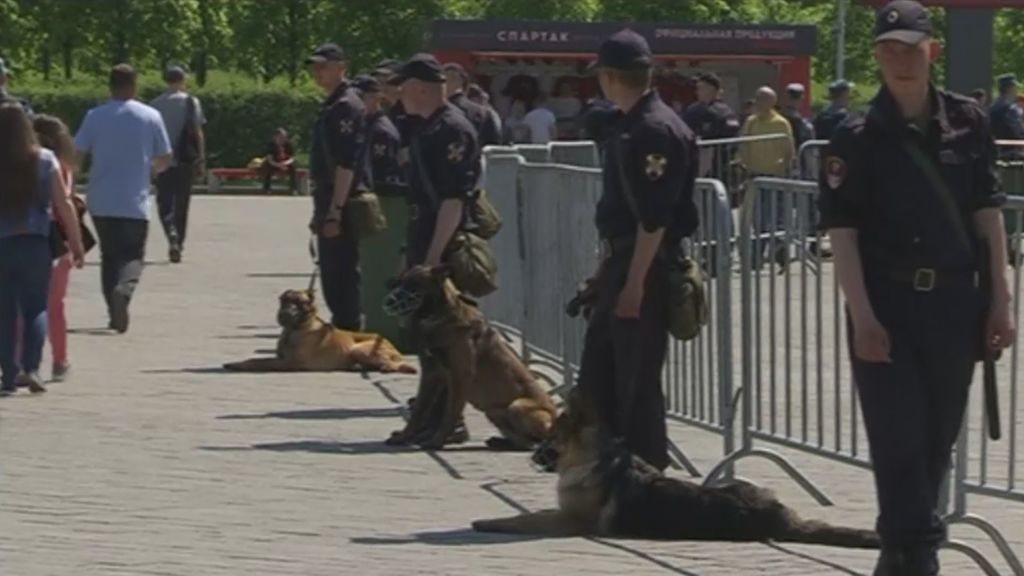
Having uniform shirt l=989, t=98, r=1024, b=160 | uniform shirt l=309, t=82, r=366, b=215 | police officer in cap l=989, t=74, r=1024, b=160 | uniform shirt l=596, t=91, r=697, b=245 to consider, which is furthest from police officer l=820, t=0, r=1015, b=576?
uniform shirt l=989, t=98, r=1024, b=160

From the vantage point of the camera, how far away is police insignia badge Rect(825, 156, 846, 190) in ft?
22.9

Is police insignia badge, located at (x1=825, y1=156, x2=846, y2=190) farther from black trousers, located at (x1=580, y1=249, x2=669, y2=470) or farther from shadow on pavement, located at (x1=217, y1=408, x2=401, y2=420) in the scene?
shadow on pavement, located at (x1=217, y1=408, x2=401, y2=420)

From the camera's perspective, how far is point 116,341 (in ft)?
53.9

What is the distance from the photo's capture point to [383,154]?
15188mm

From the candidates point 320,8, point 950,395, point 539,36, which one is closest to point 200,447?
point 950,395

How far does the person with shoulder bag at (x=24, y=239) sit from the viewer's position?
1295 cm

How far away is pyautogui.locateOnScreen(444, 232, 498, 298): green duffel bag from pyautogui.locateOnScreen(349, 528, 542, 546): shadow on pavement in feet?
9.49

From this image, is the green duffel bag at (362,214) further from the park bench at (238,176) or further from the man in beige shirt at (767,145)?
the park bench at (238,176)

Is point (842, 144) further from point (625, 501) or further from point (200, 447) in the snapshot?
point (200, 447)

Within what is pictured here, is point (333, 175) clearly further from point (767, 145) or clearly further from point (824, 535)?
point (767, 145)

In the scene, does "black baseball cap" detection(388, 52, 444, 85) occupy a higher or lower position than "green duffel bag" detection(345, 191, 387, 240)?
higher

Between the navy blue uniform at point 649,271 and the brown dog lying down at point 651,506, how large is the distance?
0.65ft

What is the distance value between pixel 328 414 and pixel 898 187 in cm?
610

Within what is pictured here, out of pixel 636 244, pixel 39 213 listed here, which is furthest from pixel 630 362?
pixel 39 213
